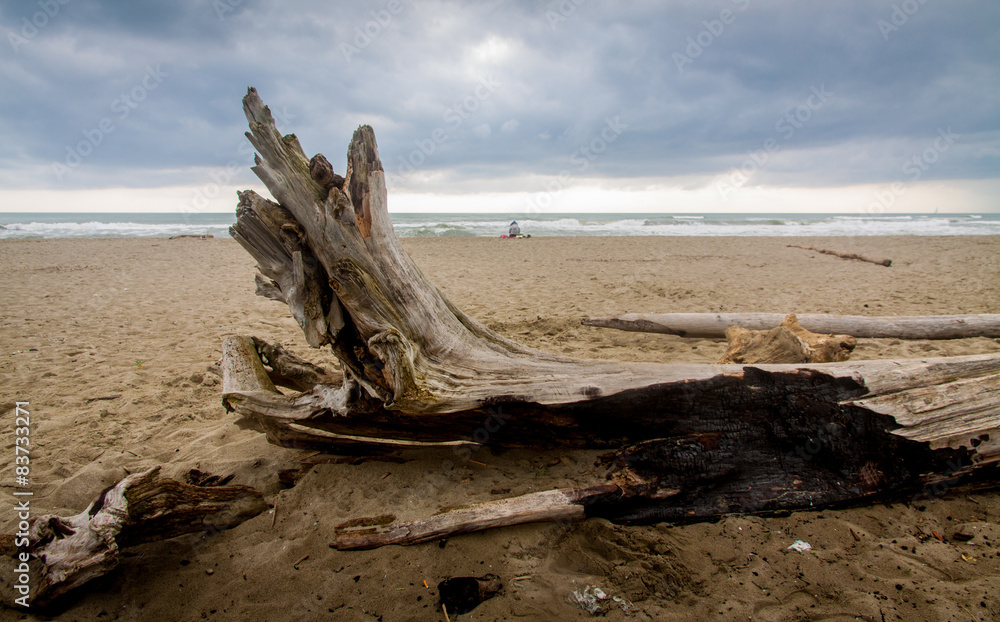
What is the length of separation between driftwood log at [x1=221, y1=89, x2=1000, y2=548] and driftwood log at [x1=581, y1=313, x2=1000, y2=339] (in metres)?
2.72

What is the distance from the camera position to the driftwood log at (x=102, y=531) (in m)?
2.08

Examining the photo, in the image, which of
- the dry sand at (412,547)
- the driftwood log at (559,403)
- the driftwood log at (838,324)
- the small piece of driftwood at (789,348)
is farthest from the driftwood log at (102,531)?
the driftwood log at (838,324)

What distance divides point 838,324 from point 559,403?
15.4 feet

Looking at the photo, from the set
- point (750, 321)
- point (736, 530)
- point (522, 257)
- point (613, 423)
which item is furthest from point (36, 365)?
point (522, 257)

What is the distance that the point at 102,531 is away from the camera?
2162 millimetres

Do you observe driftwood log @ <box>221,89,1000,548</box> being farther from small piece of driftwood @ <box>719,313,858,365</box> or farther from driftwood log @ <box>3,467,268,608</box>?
small piece of driftwood @ <box>719,313,858,365</box>

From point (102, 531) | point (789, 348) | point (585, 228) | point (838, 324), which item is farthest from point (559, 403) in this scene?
point (585, 228)

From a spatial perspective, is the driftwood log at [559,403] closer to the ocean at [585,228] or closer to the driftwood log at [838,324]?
the driftwood log at [838,324]

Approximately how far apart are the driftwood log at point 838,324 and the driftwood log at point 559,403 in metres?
2.72

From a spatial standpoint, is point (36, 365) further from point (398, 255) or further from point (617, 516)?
point (617, 516)

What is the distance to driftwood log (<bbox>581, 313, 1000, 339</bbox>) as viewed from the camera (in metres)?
5.45

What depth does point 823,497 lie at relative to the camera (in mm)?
2584

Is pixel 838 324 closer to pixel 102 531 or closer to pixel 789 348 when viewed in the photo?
pixel 789 348

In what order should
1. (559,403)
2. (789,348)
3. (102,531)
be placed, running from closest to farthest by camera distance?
Answer: (102,531), (559,403), (789,348)
